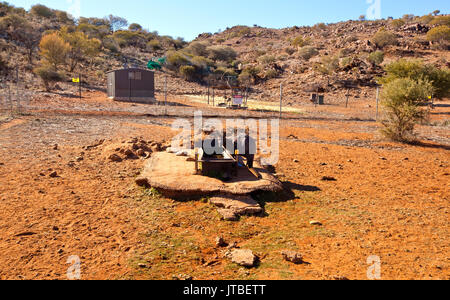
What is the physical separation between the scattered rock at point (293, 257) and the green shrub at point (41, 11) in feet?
277

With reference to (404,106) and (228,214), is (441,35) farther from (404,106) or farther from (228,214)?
(228,214)

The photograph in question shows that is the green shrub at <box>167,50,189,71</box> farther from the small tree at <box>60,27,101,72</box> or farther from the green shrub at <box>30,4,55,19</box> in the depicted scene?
the green shrub at <box>30,4,55,19</box>

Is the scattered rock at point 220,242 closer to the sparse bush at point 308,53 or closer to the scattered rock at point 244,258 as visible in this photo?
the scattered rock at point 244,258

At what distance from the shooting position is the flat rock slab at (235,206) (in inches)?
244

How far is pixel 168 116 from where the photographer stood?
22297 mm

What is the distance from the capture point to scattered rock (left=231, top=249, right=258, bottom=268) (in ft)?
14.7

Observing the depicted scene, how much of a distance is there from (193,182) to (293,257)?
3263mm

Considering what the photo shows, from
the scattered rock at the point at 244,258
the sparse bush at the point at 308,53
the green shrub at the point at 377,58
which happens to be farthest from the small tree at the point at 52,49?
the green shrub at the point at 377,58

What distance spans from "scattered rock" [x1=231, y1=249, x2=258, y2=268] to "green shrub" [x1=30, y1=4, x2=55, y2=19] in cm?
8409

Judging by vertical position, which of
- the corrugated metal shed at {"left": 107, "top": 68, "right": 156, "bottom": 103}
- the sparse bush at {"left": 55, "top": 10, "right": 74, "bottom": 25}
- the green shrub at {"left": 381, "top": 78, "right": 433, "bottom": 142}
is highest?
the sparse bush at {"left": 55, "top": 10, "right": 74, "bottom": 25}

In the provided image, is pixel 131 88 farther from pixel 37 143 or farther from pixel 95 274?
pixel 95 274

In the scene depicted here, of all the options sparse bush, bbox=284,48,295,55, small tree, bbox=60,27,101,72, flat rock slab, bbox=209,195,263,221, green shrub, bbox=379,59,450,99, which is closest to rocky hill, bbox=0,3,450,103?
sparse bush, bbox=284,48,295,55

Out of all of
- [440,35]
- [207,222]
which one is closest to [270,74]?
[440,35]

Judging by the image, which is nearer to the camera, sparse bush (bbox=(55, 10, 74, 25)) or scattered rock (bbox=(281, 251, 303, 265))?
scattered rock (bbox=(281, 251, 303, 265))
